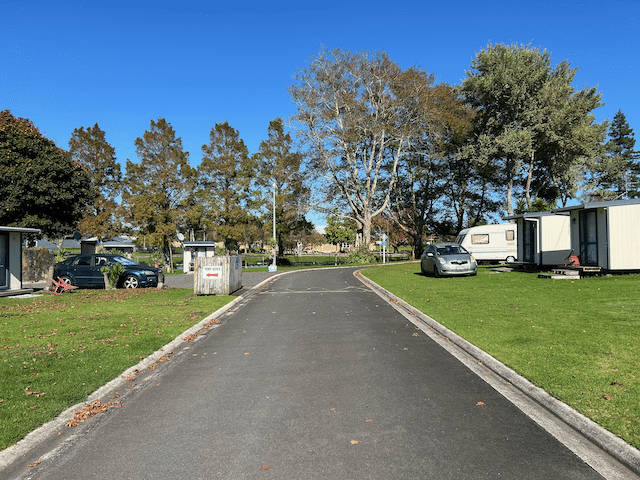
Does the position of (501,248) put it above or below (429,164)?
below

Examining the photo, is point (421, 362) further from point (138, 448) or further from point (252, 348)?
point (138, 448)

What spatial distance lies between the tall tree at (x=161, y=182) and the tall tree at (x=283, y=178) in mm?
7928

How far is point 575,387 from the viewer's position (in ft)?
16.4

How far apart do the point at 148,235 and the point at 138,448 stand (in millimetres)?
41102

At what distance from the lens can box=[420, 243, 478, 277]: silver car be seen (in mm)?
21766

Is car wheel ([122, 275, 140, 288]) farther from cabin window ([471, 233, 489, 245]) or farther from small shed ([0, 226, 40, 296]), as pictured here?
cabin window ([471, 233, 489, 245])

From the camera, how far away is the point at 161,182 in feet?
141

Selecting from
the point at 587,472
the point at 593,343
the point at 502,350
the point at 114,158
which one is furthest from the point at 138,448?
the point at 114,158

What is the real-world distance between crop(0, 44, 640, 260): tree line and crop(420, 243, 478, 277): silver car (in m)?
19.1

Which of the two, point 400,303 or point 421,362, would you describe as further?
point 400,303

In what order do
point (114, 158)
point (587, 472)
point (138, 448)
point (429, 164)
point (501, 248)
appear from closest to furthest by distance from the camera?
→ 1. point (587, 472)
2. point (138, 448)
3. point (501, 248)
4. point (114, 158)
5. point (429, 164)

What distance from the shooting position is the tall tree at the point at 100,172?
4706 centimetres

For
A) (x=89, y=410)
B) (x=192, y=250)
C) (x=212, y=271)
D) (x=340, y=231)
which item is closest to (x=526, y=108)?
(x=192, y=250)

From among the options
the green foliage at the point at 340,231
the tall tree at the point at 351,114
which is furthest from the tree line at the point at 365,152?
the green foliage at the point at 340,231
